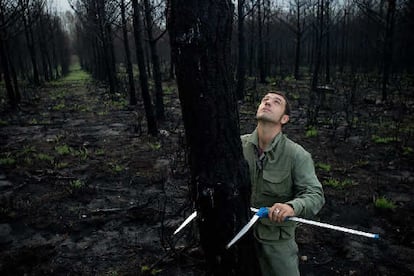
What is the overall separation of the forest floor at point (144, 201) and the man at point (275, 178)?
0.66 m

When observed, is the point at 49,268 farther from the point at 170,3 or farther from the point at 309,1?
the point at 309,1

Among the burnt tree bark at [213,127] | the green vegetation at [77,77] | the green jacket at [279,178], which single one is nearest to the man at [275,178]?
the green jacket at [279,178]

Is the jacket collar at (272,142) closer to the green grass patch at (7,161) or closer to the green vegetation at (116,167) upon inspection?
the green vegetation at (116,167)

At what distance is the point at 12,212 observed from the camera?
4.72 metres

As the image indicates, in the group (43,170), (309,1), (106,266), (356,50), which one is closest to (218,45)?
(106,266)

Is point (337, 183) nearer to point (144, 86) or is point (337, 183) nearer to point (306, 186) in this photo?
point (306, 186)

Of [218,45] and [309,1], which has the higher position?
[309,1]

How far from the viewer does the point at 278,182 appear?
2189 mm

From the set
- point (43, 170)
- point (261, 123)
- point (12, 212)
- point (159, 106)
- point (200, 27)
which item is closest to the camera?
point (200, 27)

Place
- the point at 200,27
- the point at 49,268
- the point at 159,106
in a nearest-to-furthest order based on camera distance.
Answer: the point at 200,27 → the point at 49,268 → the point at 159,106

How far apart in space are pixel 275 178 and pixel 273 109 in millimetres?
503

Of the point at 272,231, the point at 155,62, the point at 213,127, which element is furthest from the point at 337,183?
the point at 155,62

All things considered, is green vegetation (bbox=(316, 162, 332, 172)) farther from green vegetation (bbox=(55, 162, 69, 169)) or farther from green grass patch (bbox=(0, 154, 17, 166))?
green grass patch (bbox=(0, 154, 17, 166))

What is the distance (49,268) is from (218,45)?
3.31 metres
